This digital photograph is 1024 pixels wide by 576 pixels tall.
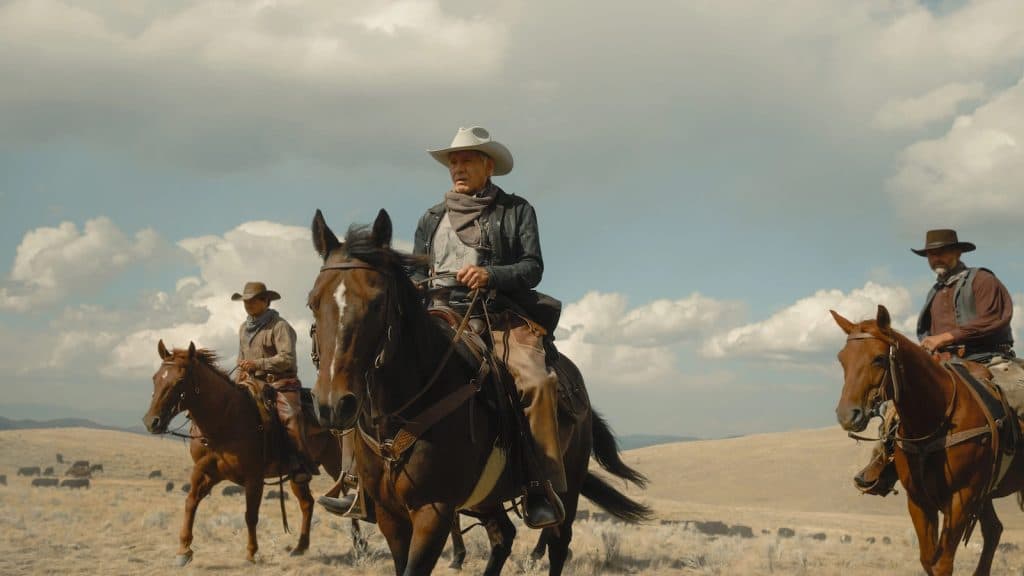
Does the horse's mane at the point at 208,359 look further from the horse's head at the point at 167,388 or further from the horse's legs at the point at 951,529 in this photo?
the horse's legs at the point at 951,529

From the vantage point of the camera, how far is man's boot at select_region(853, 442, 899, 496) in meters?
8.36

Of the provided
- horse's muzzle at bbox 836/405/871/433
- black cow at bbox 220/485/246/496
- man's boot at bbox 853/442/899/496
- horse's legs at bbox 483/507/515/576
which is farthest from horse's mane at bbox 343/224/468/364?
black cow at bbox 220/485/246/496

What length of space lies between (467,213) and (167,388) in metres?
6.26

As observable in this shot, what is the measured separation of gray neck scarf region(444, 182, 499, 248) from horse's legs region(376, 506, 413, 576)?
2026 millimetres

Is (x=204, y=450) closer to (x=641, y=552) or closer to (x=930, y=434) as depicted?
(x=641, y=552)

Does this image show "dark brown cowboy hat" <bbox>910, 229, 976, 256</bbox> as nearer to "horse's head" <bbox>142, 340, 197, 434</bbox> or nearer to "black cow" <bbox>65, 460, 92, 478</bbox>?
"horse's head" <bbox>142, 340, 197, 434</bbox>

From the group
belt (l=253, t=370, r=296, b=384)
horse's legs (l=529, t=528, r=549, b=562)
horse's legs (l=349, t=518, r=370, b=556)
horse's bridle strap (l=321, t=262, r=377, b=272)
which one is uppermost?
horse's bridle strap (l=321, t=262, r=377, b=272)

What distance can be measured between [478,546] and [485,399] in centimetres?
768

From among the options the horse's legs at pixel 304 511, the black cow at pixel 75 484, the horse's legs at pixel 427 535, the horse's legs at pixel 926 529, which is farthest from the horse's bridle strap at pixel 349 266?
the black cow at pixel 75 484

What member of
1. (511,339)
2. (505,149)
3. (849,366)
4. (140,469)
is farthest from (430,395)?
(140,469)

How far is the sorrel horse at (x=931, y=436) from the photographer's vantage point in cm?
744

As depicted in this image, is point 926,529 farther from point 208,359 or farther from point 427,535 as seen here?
point 208,359

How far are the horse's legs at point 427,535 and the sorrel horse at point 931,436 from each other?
396 centimetres

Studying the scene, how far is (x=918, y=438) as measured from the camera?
777 centimetres
